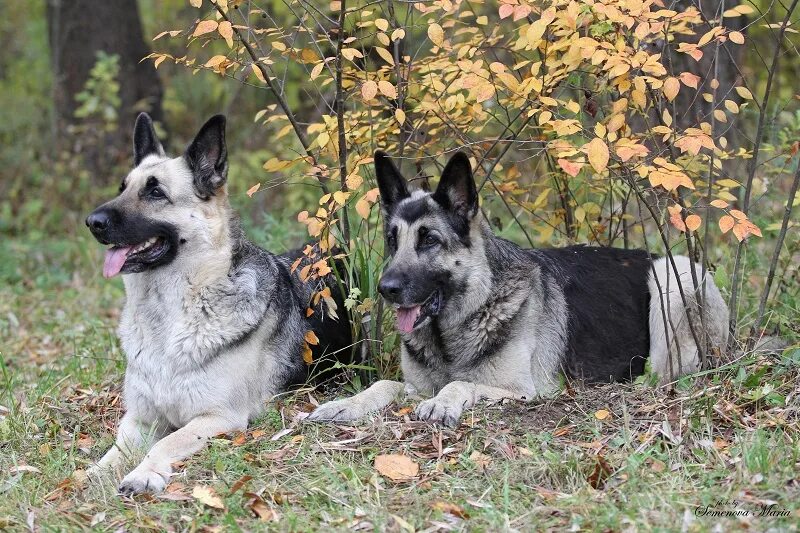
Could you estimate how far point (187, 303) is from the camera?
5312mm

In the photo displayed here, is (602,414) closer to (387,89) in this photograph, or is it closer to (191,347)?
(387,89)

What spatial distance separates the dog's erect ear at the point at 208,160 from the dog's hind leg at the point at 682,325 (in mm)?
2689

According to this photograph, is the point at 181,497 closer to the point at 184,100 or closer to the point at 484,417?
the point at 484,417

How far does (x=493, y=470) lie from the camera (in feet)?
14.4

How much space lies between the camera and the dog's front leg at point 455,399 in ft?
16.1

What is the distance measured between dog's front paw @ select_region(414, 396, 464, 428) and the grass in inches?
2.3

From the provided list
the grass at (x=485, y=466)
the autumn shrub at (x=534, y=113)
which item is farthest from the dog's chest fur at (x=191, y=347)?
the autumn shrub at (x=534, y=113)

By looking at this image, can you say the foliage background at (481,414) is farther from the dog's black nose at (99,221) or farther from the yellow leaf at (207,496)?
the dog's black nose at (99,221)

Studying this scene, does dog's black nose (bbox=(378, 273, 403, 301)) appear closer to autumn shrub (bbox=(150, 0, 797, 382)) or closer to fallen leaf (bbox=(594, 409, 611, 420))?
autumn shrub (bbox=(150, 0, 797, 382))

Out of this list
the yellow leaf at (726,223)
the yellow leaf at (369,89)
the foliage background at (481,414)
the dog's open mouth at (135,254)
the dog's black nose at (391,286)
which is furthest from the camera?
the dog's open mouth at (135,254)

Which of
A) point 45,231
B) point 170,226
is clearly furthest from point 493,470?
point 45,231

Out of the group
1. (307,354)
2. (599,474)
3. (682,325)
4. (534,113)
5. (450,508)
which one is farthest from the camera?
(682,325)

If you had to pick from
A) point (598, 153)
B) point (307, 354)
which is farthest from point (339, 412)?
point (598, 153)

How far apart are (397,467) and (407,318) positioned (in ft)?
3.14
